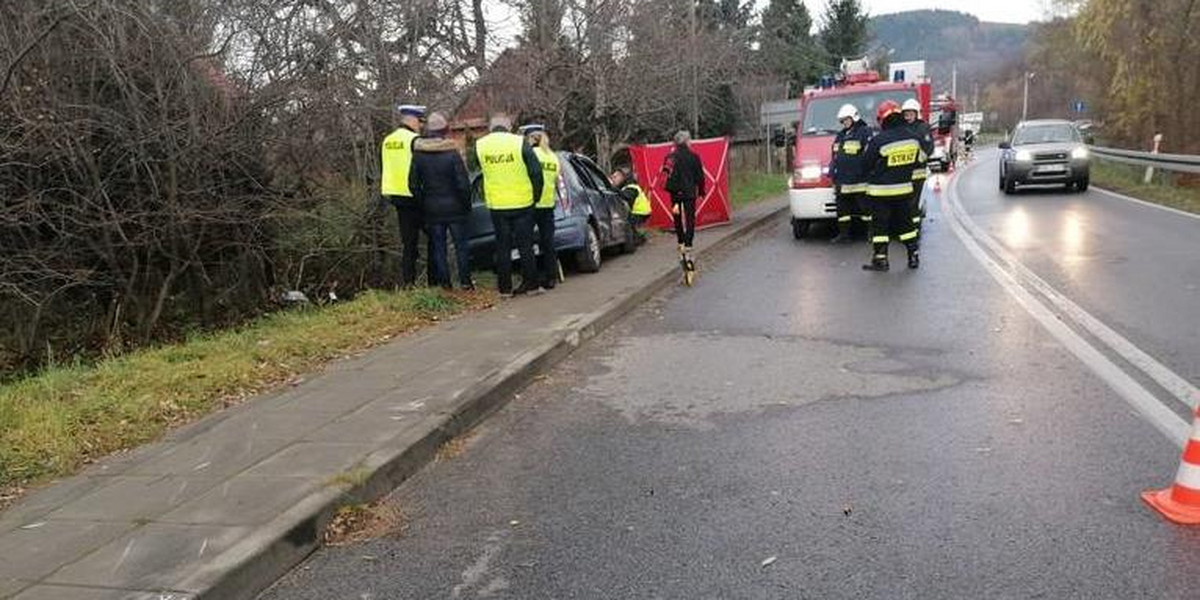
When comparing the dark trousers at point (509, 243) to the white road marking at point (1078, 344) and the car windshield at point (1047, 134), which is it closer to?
the white road marking at point (1078, 344)

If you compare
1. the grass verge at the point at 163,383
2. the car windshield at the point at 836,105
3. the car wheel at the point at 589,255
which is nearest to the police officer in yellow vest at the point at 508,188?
the grass verge at the point at 163,383

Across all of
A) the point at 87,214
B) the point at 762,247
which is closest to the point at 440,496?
the point at 87,214

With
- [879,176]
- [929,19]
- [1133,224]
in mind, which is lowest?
[1133,224]

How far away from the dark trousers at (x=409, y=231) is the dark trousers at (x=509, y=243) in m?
0.74

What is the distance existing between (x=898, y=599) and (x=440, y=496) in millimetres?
2322

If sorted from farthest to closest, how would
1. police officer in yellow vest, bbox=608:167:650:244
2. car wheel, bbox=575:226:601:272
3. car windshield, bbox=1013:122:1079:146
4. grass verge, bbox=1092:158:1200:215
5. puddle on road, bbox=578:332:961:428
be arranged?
car windshield, bbox=1013:122:1079:146
grass verge, bbox=1092:158:1200:215
police officer in yellow vest, bbox=608:167:650:244
car wheel, bbox=575:226:601:272
puddle on road, bbox=578:332:961:428

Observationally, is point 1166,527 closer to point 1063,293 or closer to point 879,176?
point 1063,293

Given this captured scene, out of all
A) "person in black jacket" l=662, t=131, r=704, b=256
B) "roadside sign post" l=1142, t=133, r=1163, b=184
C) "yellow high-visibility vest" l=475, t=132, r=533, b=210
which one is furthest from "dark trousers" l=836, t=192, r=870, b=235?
"roadside sign post" l=1142, t=133, r=1163, b=184

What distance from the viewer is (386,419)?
20.0 ft

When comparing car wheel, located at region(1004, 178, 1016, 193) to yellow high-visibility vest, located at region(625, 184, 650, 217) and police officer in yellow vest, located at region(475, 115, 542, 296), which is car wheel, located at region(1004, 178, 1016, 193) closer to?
yellow high-visibility vest, located at region(625, 184, 650, 217)

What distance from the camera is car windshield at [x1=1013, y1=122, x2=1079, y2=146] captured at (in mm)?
24531

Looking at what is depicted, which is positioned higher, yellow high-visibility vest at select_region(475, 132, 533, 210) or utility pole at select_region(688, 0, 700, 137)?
utility pole at select_region(688, 0, 700, 137)

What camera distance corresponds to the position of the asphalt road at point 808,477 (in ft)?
13.2

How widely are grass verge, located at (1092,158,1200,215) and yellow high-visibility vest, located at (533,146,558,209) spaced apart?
13.1m
